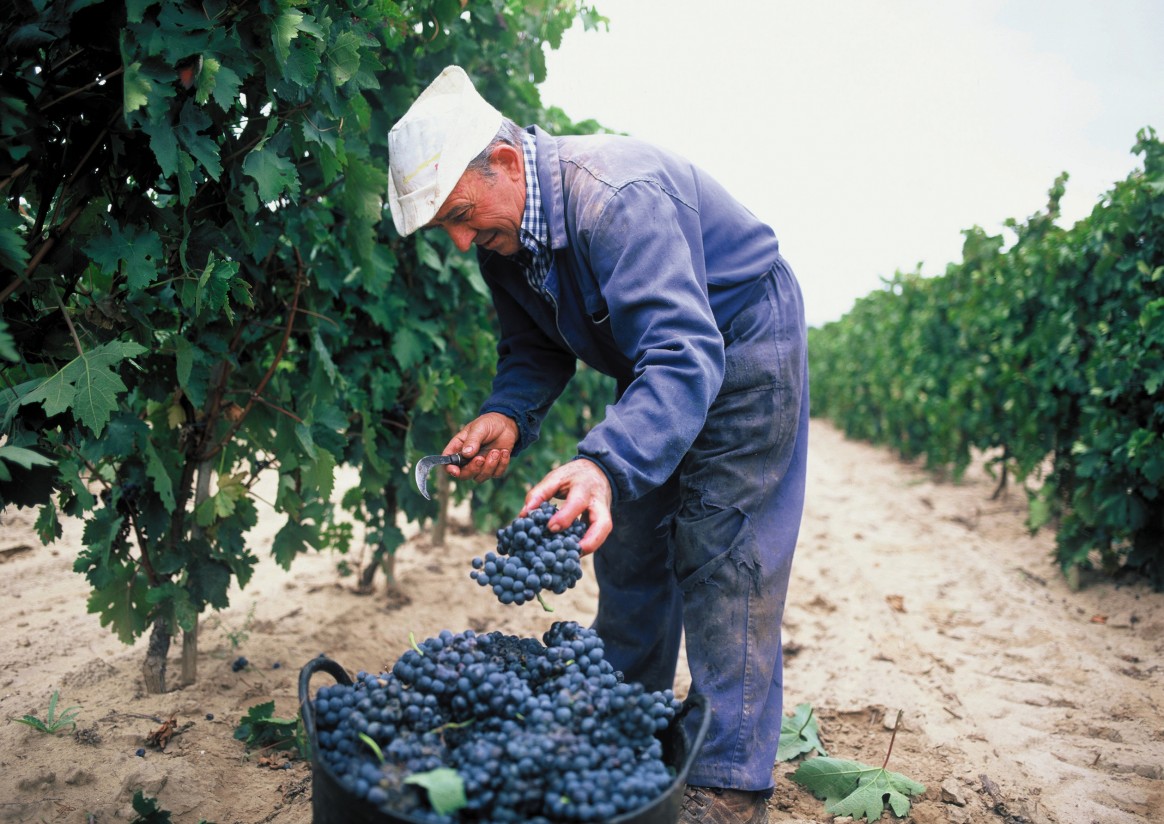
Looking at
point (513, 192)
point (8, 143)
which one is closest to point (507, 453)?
point (513, 192)

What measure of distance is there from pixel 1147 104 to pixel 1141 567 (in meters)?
2.78

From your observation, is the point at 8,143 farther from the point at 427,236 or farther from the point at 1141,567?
the point at 1141,567

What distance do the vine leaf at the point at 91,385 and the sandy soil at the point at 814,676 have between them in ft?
4.00

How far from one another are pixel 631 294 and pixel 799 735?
2085 millimetres

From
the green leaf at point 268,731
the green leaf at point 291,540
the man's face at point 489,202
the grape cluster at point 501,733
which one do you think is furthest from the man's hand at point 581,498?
the green leaf at point 291,540

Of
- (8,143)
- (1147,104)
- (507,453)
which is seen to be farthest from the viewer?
(1147,104)

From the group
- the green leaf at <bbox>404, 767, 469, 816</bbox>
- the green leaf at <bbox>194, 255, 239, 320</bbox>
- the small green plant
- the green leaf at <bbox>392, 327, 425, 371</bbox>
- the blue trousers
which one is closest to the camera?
the green leaf at <bbox>404, 767, 469, 816</bbox>

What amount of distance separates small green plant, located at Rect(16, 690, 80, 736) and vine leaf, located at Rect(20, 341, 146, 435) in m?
1.37

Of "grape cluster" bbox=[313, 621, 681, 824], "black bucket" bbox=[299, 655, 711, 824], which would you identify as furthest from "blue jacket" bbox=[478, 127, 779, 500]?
"black bucket" bbox=[299, 655, 711, 824]

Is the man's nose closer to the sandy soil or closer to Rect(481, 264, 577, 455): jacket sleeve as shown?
Rect(481, 264, 577, 455): jacket sleeve

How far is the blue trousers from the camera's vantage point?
2518 mm

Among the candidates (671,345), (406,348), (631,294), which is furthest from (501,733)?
(406,348)

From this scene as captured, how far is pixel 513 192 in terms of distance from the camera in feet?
7.95

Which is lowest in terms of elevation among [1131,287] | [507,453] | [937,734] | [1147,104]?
[937,734]
